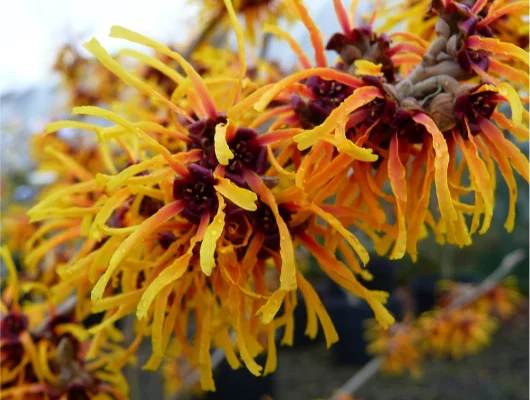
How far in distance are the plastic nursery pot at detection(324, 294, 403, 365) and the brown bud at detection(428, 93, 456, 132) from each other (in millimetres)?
2391

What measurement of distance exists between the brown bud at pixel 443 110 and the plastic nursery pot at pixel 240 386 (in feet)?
6.88

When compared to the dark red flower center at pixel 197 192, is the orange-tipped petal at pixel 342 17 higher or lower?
higher

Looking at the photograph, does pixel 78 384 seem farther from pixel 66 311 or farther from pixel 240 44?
pixel 240 44

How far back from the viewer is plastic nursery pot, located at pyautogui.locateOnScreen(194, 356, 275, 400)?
2.38 metres

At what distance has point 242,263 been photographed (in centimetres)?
43

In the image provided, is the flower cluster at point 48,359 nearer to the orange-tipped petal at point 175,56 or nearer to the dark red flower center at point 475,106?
the orange-tipped petal at point 175,56

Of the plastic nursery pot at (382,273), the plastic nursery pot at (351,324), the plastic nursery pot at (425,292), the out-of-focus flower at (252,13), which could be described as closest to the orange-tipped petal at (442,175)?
the out-of-focus flower at (252,13)

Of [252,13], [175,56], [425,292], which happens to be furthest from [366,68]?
[425,292]

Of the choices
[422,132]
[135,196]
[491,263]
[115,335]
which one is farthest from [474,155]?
[491,263]

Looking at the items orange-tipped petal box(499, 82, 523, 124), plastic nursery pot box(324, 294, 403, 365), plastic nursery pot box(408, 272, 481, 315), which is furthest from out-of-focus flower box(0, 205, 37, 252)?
plastic nursery pot box(408, 272, 481, 315)

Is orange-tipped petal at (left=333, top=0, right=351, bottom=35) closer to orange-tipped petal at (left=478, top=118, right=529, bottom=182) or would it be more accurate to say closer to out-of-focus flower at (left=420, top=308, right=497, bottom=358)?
orange-tipped petal at (left=478, top=118, right=529, bottom=182)

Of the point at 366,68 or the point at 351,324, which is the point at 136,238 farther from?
the point at 351,324

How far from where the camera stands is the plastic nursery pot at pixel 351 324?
278 centimetres

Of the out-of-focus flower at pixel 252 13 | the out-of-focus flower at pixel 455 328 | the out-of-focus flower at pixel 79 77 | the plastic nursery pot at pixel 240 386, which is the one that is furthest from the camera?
the plastic nursery pot at pixel 240 386
